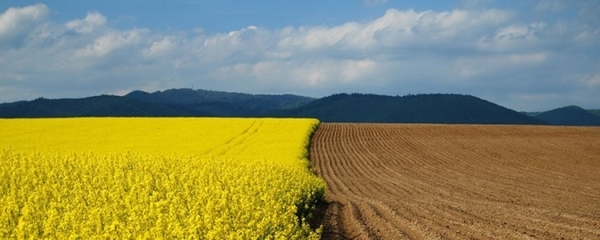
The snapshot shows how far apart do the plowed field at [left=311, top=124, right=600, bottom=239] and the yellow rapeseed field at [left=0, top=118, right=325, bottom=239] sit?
5.76 feet

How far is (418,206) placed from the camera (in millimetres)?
18078

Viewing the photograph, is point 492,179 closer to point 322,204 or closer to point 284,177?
point 322,204

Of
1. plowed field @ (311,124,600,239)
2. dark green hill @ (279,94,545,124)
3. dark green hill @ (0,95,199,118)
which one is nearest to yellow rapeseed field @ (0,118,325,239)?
plowed field @ (311,124,600,239)

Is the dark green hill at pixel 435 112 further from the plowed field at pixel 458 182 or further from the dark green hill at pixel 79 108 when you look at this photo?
the plowed field at pixel 458 182

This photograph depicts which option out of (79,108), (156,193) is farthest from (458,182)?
(79,108)

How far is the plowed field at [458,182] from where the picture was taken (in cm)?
1487

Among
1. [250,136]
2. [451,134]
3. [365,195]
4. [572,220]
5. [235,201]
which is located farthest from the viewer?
[451,134]

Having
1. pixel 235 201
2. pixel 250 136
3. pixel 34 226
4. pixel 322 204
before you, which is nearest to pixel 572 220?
pixel 322 204

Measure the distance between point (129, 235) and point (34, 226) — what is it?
214 cm

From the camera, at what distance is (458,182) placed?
27.8 meters

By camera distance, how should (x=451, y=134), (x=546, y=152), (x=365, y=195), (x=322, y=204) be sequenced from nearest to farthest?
(x=322, y=204), (x=365, y=195), (x=546, y=152), (x=451, y=134)

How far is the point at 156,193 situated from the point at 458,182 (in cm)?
1893

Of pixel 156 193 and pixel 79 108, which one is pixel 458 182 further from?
pixel 79 108

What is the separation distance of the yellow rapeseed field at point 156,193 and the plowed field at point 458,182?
1755 millimetres
